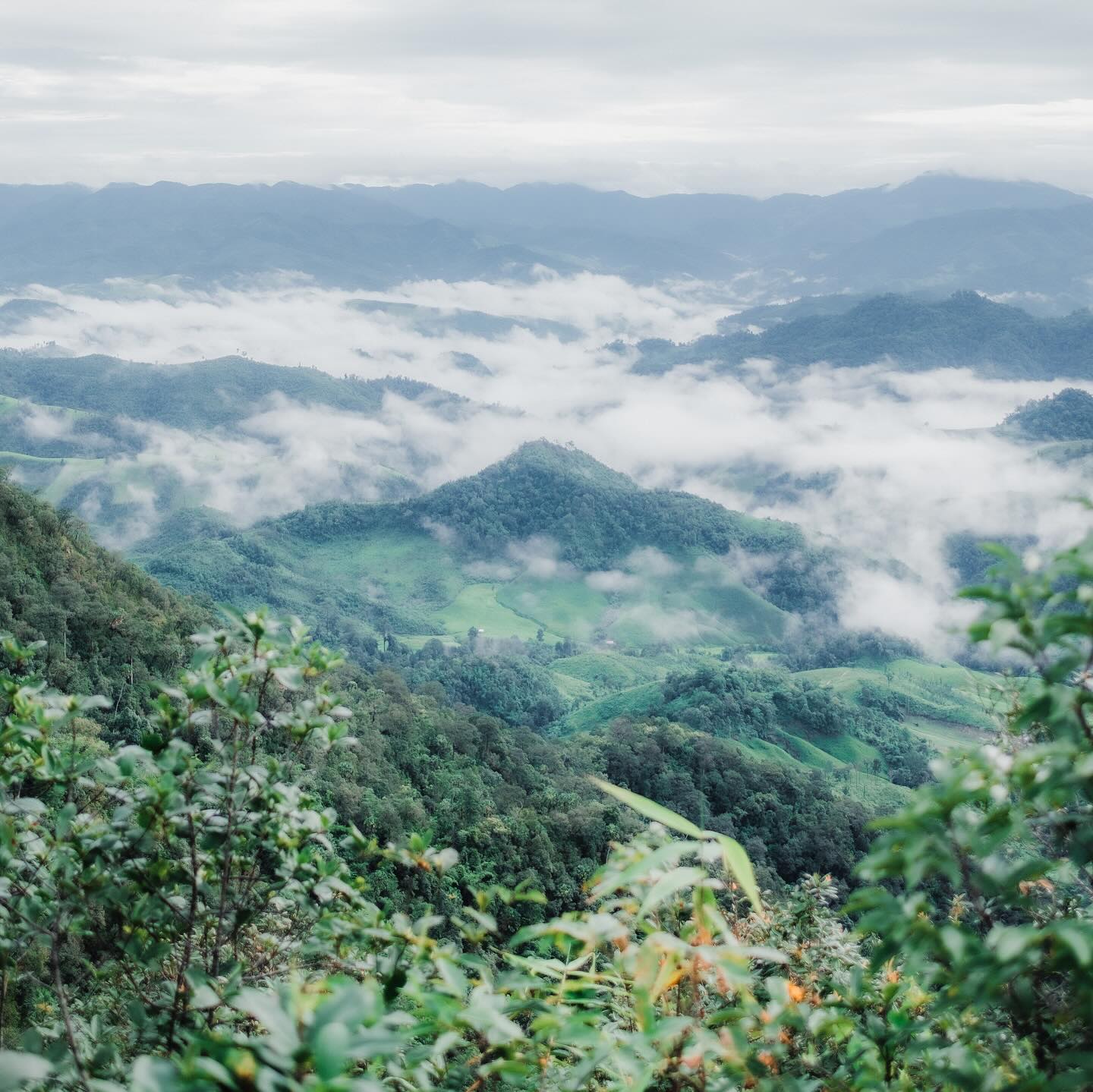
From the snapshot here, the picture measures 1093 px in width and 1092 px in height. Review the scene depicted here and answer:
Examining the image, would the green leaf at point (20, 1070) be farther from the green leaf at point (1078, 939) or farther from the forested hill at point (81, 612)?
the forested hill at point (81, 612)

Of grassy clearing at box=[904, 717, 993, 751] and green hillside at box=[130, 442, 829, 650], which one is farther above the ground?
green hillside at box=[130, 442, 829, 650]

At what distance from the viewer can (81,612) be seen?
40.6 meters

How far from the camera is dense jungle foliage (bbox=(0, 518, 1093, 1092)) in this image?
1993 millimetres

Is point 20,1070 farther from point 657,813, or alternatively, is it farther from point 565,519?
point 565,519

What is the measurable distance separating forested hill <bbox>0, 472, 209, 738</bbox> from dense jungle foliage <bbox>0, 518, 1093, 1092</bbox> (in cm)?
3233

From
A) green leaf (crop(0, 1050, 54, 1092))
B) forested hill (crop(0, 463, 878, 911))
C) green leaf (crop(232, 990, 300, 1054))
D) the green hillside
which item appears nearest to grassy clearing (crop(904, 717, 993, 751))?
the green hillside

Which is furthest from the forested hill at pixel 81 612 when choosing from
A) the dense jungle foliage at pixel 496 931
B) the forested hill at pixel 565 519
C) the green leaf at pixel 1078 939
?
the forested hill at pixel 565 519

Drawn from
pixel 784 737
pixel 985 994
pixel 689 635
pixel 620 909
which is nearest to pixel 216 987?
pixel 620 909

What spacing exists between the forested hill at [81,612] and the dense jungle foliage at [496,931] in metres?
32.3

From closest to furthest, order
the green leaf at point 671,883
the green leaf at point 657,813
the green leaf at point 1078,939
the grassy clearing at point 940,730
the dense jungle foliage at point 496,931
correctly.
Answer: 1. the green leaf at point 1078,939
2. the dense jungle foliage at point 496,931
3. the green leaf at point 671,883
4. the green leaf at point 657,813
5. the grassy clearing at point 940,730

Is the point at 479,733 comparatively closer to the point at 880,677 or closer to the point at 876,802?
the point at 876,802

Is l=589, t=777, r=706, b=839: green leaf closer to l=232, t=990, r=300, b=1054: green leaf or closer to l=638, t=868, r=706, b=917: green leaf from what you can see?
l=638, t=868, r=706, b=917: green leaf

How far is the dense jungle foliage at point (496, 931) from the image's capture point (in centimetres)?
199

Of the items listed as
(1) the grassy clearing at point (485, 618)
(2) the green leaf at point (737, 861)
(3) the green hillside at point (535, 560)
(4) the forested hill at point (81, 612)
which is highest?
(2) the green leaf at point (737, 861)
